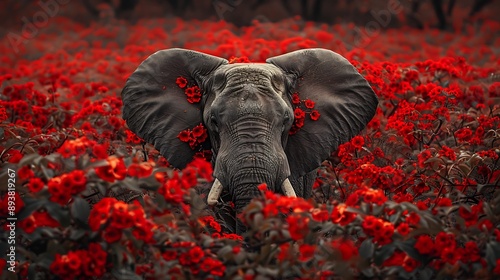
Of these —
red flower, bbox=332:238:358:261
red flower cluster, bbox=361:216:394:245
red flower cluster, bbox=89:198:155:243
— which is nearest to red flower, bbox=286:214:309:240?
red flower, bbox=332:238:358:261

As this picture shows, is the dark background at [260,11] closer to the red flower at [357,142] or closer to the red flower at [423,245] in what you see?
the red flower at [357,142]

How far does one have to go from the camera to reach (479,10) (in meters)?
26.9

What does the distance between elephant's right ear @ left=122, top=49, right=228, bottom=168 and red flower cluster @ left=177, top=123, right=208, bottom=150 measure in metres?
0.05

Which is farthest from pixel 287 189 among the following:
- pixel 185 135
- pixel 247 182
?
pixel 185 135

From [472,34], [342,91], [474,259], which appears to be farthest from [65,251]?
[472,34]

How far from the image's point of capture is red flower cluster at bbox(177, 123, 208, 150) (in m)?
7.81

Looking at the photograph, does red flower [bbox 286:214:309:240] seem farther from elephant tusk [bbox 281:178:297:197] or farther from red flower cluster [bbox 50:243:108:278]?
elephant tusk [bbox 281:178:297:197]

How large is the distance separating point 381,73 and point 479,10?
17625 mm

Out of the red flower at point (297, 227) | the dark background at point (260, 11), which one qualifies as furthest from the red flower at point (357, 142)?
the dark background at point (260, 11)

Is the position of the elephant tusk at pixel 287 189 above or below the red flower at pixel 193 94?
below

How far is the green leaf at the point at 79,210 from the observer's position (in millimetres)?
5422

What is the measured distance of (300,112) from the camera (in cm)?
781

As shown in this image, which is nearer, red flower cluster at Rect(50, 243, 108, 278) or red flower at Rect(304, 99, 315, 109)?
red flower cluster at Rect(50, 243, 108, 278)

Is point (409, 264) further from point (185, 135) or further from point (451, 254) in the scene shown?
point (185, 135)
